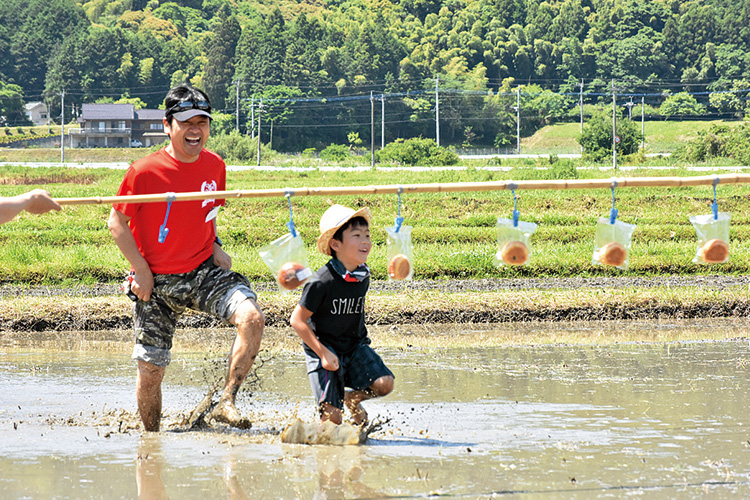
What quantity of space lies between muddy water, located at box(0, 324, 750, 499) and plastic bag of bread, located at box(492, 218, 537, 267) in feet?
3.08

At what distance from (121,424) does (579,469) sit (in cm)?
266

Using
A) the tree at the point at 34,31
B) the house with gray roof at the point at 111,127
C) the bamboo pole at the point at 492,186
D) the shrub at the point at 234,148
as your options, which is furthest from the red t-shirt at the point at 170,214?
the tree at the point at 34,31

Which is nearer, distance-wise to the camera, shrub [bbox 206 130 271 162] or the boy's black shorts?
the boy's black shorts

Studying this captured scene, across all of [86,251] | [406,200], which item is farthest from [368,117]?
[86,251]

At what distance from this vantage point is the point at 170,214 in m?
4.88

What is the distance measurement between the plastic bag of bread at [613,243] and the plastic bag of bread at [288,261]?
59.8 inches

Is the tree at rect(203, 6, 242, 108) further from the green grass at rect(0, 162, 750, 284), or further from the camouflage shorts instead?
the camouflage shorts

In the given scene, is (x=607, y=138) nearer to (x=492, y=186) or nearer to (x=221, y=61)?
(x=492, y=186)

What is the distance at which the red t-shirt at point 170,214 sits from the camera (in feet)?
15.9

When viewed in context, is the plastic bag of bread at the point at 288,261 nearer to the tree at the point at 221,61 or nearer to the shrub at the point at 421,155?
the shrub at the point at 421,155

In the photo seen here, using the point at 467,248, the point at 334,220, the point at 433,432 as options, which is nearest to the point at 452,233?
the point at 467,248

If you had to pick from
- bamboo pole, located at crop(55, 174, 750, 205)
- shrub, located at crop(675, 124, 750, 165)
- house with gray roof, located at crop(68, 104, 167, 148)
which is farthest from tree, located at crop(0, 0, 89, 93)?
bamboo pole, located at crop(55, 174, 750, 205)

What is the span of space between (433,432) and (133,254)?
6.17ft

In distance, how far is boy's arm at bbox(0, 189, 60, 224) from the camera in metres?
4.16
